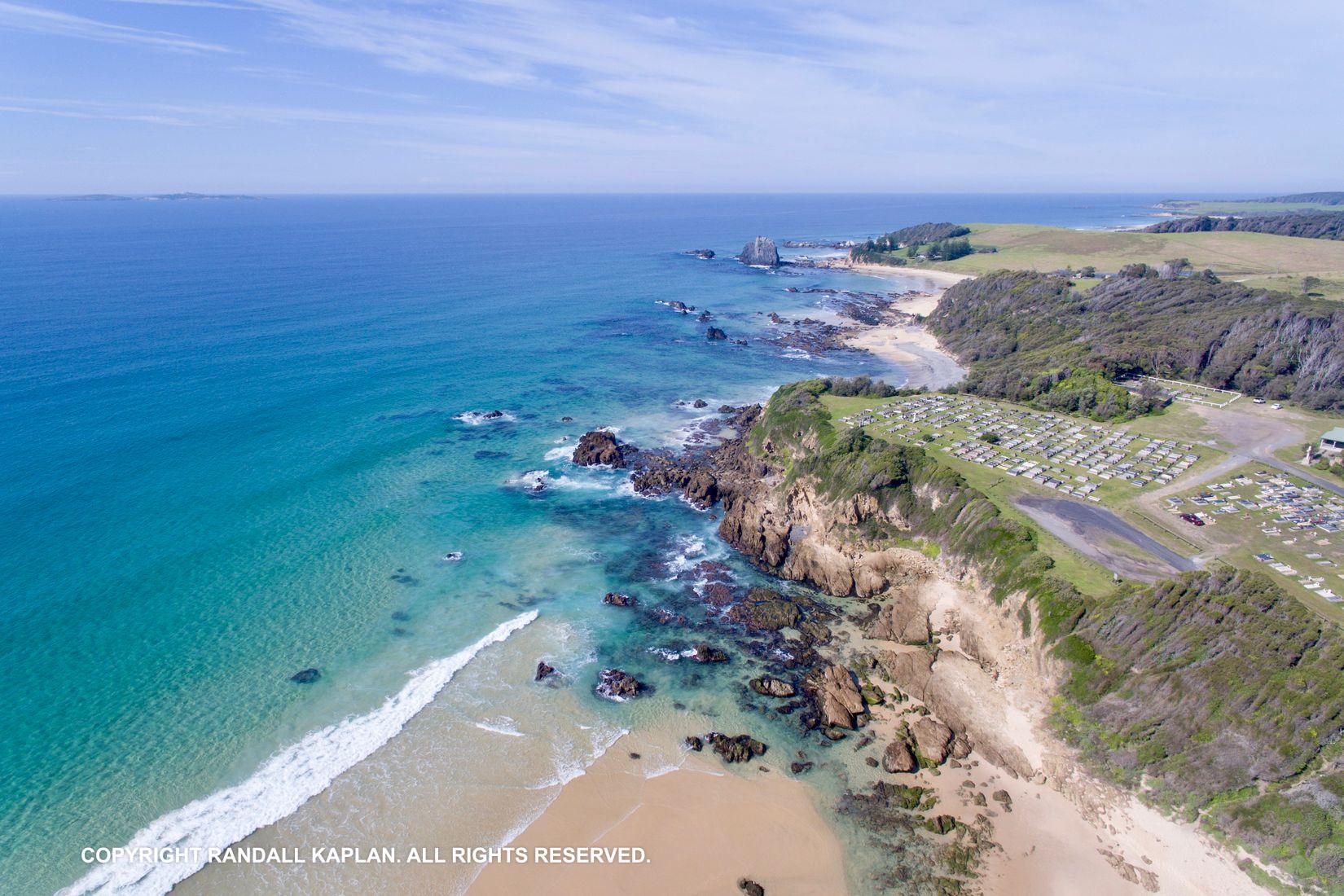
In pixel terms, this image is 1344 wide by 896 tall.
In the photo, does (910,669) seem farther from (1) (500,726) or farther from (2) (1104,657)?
(1) (500,726)

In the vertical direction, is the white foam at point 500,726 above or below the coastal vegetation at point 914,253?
below

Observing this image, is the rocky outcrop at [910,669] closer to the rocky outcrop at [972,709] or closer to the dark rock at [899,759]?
the rocky outcrop at [972,709]

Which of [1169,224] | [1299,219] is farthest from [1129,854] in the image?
[1299,219]

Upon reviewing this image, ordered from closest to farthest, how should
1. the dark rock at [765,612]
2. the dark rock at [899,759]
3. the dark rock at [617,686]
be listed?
the dark rock at [899,759] → the dark rock at [617,686] → the dark rock at [765,612]

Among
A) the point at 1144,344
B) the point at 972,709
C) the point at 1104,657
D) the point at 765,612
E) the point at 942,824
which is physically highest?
the point at 1144,344

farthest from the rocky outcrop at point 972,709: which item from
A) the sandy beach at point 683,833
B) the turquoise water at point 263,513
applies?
the turquoise water at point 263,513

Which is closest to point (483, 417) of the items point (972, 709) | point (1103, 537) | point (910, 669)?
point (910, 669)

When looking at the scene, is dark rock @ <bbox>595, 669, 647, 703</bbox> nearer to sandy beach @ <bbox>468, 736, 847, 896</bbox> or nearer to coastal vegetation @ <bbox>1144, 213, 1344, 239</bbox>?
sandy beach @ <bbox>468, 736, 847, 896</bbox>
